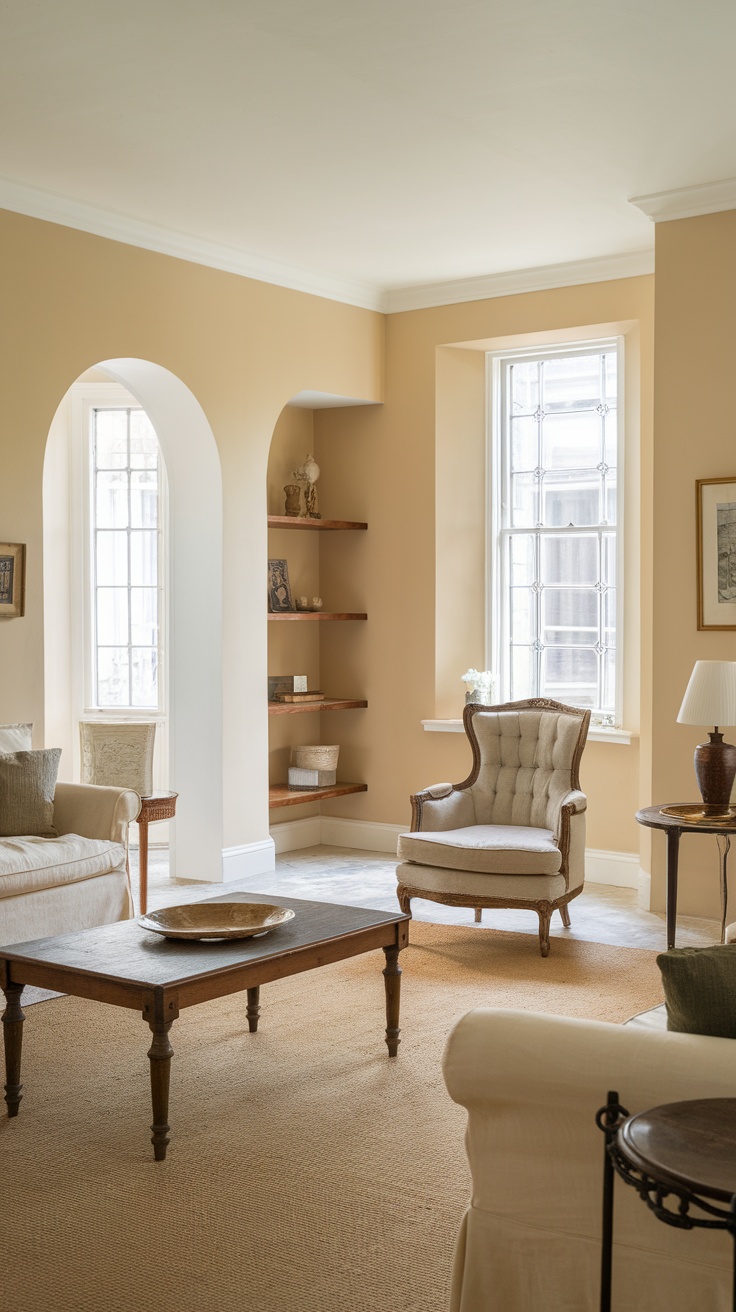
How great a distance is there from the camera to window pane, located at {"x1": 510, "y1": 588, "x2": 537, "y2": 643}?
7324mm

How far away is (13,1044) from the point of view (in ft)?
11.8

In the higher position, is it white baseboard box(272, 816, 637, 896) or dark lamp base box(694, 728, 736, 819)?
dark lamp base box(694, 728, 736, 819)

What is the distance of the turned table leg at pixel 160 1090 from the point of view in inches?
127

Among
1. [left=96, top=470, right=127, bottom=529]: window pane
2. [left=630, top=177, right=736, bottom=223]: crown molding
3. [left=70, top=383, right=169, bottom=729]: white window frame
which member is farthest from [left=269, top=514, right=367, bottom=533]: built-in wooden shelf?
[left=630, top=177, right=736, bottom=223]: crown molding

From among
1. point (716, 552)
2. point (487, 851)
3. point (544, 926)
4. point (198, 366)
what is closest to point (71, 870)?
point (487, 851)

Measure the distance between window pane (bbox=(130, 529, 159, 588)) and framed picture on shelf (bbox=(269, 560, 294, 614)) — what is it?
0.85 meters

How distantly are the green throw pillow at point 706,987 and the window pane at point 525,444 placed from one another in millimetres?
5361

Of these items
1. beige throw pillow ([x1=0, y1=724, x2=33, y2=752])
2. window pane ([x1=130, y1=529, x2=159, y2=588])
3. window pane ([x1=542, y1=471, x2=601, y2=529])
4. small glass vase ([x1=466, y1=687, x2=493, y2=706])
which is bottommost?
beige throw pillow ([x1=0, y1=724, x2=33, y2=752])

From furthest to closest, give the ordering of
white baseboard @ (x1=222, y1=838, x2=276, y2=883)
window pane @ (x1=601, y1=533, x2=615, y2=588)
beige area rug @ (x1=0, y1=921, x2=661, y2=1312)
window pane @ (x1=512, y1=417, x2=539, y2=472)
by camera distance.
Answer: window pane @ (x1=512, y1=417, x2=539, y2=472)
window pane @ (x1=601, y1=533, x2=615, y2=588)
white baseboard @ (x1=222, y1=838, x2=276, y2=883)
beige area rug @ (x1=0, y1=921, x2=661, y2=1312)

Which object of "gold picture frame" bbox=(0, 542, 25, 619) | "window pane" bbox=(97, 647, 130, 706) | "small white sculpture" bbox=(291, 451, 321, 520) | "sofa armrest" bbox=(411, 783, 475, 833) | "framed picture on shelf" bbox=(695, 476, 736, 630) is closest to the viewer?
"gold picture frame" bbox=(0, 542, 25, 619)

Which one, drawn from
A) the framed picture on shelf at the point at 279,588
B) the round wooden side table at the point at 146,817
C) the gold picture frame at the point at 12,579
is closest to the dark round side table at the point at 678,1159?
the gold picture frame at the point at 12,579

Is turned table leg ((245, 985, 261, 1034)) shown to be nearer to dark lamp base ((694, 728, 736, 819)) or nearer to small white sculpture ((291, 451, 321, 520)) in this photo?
dark lamp base ((694, 728, 736, 819))

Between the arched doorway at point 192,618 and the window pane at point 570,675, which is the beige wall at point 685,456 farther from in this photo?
the arched doorway at point 192,618

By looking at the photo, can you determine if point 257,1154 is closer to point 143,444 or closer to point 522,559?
point 522,559
